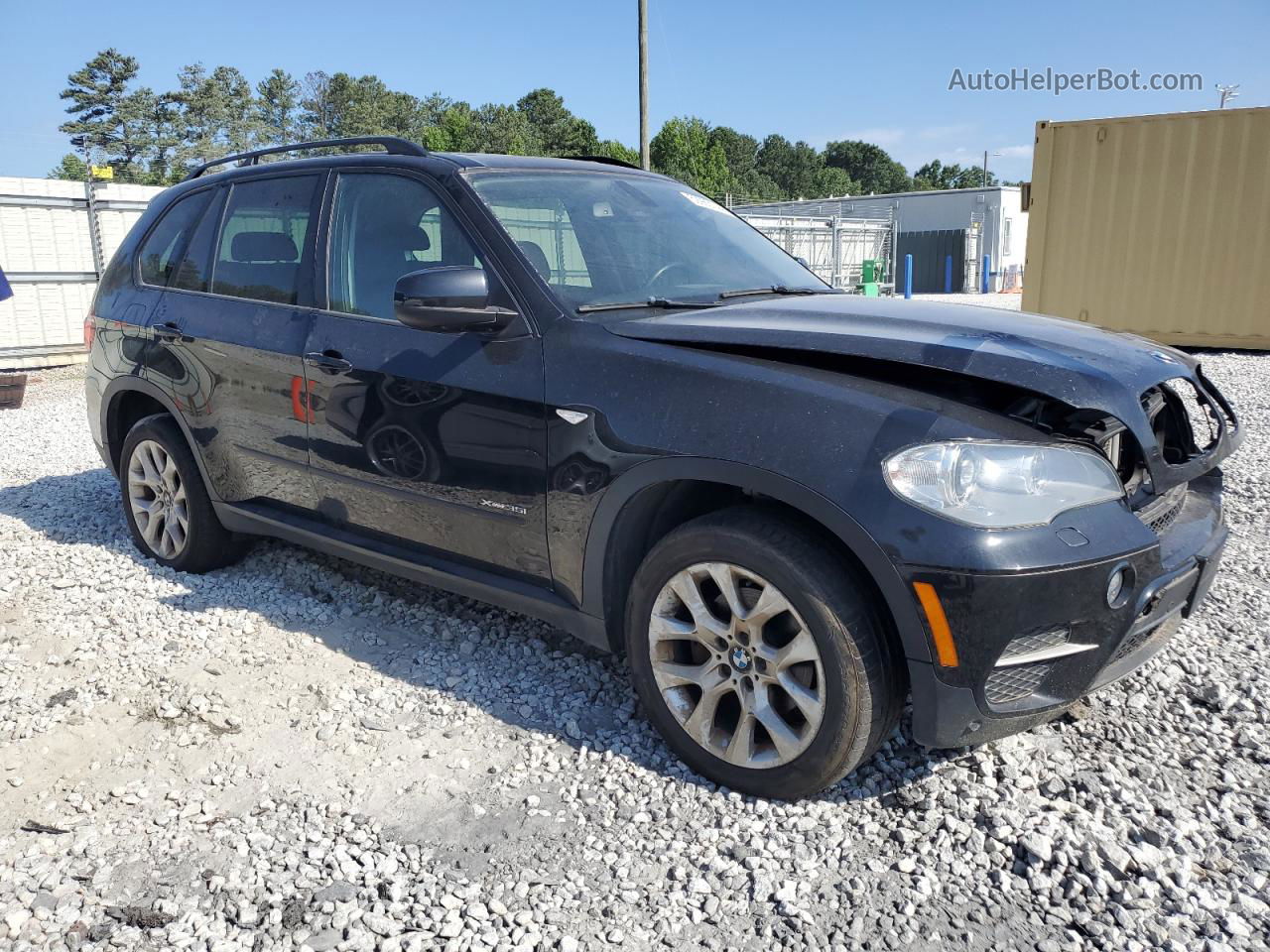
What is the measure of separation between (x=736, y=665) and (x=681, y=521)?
0.50 m

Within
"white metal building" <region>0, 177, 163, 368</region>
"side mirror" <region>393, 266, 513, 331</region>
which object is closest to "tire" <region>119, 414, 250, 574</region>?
"side mirror" <region>393, 266, 513, 331</region>

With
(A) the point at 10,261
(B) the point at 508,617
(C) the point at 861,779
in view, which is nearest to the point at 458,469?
(B) the point at 508,617

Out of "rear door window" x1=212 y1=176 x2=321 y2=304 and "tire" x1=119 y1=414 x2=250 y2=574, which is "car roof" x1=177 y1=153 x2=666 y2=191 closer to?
"rear door window" x1=212 y1=176 x2=321 y2=304

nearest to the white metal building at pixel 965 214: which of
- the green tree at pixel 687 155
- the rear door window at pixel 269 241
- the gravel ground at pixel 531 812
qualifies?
the green tree at pixel 687 155

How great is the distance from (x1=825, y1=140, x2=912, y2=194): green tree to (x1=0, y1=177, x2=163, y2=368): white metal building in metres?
119

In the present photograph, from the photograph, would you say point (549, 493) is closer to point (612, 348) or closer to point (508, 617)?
point (612, 348)

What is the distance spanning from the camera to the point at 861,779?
9.39 feet

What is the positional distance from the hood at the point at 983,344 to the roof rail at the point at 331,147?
1.33 meters

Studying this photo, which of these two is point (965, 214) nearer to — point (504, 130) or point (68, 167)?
point (504, 130)

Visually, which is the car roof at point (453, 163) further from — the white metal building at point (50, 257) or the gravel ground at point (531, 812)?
the white metal building at point (50, 257)

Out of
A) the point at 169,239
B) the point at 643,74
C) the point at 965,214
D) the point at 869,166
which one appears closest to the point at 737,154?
the point at 869,166

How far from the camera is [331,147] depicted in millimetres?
4266

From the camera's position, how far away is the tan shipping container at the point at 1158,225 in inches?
441

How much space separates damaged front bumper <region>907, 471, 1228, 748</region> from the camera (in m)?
2.31
